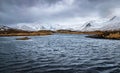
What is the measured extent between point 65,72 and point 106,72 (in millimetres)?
4852

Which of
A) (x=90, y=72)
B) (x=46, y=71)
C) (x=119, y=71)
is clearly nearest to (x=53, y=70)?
(x=46, y=71)

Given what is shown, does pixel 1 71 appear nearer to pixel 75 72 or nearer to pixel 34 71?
pixel 34 71

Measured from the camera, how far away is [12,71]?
73.7 ft

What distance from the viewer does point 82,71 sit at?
22672mm

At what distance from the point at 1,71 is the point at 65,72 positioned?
774 cm

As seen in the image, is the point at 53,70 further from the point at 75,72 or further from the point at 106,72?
the point at 106,72

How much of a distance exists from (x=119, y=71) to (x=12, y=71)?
13.0m

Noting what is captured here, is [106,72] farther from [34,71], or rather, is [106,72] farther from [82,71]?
[34,71]

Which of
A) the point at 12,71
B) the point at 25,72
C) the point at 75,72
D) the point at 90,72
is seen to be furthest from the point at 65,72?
the point at 12,71

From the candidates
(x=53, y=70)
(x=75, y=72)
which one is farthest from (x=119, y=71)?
(x=53, y=70)

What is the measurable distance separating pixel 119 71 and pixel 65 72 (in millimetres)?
6571

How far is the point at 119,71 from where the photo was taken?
22594 millimetres

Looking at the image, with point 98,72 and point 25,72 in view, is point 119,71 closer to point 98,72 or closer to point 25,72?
point 98,72

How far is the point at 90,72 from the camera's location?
22109mm
